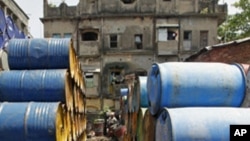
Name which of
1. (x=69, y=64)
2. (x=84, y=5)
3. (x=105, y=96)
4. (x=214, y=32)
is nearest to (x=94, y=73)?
(x=105, y=96)

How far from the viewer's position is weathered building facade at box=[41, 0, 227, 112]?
25.2 meters

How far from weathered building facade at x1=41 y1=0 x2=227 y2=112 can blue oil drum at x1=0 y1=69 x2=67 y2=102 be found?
18.7 metres

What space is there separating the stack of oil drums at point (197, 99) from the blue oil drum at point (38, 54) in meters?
2.75

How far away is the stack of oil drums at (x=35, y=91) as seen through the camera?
17.3 ft

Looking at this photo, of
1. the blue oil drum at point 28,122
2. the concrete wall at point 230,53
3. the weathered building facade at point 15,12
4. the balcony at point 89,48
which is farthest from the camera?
the balcony at point 89,48

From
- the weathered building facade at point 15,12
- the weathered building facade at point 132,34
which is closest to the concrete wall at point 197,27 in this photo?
the weathered building facade at point 132,34

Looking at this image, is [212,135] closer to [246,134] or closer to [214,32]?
[246,134]

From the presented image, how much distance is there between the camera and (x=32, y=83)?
20.3 ft

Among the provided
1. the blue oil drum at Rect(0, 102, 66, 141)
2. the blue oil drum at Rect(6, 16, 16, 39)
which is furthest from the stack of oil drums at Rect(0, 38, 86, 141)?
the blue oil drum at Rect(6, 16, 16, 39)

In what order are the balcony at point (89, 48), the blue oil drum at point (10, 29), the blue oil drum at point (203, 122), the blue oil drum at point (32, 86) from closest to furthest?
1. the blue oil drum at point (203, 122)
2. the blue oil drum at point (32, 86)
3. the blue oil drum at point (10, 29)
4. the balcony at point (89, 48)

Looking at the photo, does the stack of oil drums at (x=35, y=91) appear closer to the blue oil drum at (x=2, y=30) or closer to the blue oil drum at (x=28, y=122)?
the blue oil drum at (x=28, y=122)

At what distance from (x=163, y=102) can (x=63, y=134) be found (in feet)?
9.70

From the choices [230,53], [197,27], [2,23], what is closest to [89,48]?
[197,27]

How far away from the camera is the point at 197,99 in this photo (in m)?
3.99
